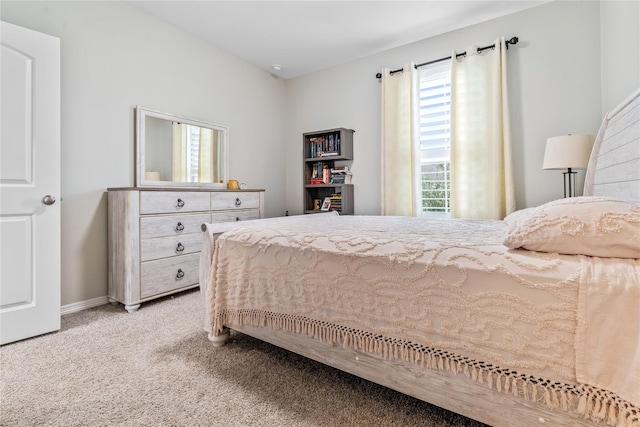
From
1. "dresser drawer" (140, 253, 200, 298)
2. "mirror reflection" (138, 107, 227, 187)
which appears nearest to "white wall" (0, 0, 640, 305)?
"mirror reflection" (138, 107, 227, 187)

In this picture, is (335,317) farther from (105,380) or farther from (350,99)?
(350,99)

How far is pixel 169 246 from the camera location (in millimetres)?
2625

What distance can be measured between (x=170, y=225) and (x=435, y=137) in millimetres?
2860

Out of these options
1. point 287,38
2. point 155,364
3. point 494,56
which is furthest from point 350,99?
point 155,364

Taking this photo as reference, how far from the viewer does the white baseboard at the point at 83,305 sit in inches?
93.4

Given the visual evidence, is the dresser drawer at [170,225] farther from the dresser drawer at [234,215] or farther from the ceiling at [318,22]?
the ceiling at [318,22]

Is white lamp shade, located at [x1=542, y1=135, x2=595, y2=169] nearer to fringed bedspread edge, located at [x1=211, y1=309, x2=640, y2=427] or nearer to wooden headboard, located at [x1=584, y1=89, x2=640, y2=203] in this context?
wooden headboard, located at [x1=584, y1=89, x2=640, y2=203]

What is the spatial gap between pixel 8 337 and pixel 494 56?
441 cm

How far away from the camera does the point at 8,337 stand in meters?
1.85

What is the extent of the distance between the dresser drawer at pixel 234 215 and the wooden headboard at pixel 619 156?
117 inches

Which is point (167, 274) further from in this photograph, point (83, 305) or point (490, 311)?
point (490, 311)

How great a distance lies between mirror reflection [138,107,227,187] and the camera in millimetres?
2846

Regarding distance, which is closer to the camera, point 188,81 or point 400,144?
point 188,81

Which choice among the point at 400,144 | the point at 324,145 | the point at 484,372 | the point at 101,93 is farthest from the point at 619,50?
the point at 101,93
